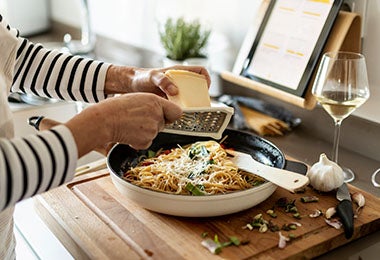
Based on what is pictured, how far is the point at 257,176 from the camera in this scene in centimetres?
109

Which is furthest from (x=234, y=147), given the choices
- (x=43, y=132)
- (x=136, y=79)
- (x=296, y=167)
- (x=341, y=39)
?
(x=43, y=132)

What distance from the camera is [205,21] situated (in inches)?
74.1

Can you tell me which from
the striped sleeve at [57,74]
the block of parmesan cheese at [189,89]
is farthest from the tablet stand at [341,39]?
the striped sleeve at [57,74]

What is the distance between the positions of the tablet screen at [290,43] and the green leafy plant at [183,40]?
26 cm

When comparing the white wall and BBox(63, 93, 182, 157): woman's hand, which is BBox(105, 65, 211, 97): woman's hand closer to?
BBox(63, 93, 182, 157): woman's hand

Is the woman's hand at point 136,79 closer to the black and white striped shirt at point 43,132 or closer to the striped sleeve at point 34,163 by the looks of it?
the black and white striped shirt at point 43,132

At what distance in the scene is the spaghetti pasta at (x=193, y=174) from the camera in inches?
40.8

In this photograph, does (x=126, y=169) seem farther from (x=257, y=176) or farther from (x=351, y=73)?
(x=351, y=73)

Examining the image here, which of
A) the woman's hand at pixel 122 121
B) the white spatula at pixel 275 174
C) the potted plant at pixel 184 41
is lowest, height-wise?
the white spatula at pixel 275 174

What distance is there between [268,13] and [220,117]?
1.96ft

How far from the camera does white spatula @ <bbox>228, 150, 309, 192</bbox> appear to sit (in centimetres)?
100

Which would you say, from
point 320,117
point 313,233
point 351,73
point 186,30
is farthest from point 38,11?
point 313,233

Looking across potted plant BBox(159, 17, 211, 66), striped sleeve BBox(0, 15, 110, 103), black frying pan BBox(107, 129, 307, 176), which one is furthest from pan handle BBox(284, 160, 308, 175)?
potted plant BBox(159, 17, 211, 66)

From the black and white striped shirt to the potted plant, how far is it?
55 centimetres
